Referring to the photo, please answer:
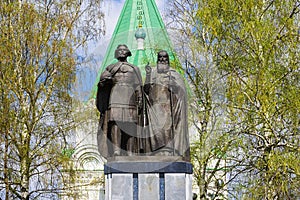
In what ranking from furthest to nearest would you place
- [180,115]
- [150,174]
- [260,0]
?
[260,0] < [180,115] < [150,174]

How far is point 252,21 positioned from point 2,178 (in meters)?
6.50

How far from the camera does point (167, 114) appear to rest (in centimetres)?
784

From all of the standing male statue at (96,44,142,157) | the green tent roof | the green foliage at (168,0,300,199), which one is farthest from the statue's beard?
the green tent roof

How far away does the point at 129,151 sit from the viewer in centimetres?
765

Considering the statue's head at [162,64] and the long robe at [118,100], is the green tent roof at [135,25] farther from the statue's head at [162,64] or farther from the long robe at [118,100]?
the long robe at [118,100]

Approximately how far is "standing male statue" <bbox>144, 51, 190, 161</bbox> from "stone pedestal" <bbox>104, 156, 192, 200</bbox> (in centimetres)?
38

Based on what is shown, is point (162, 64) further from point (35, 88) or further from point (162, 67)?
point (35, 88)

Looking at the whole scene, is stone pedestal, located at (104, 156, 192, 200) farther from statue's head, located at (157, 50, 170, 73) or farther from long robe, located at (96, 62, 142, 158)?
statue's head, located at (157, 50, 170, 73)

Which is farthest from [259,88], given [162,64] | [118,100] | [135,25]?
[135,25]

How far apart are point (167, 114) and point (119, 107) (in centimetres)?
72

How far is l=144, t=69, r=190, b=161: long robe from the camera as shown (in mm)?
7659

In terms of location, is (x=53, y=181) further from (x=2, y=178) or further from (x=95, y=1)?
(x=95, y=1)

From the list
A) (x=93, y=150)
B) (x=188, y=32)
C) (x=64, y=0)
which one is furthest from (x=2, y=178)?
(x=93, y=150)

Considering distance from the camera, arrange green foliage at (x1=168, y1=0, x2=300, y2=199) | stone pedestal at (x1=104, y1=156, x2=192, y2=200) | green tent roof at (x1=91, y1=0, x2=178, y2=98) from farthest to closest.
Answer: green tent roof at (x1=91, y1=0, x2=178, y2=98), green foliage at (x1=168, y1=0, x2=300, y2=199), stone pedestal at (x1=104, y1=156, x2=192, y2=200)
